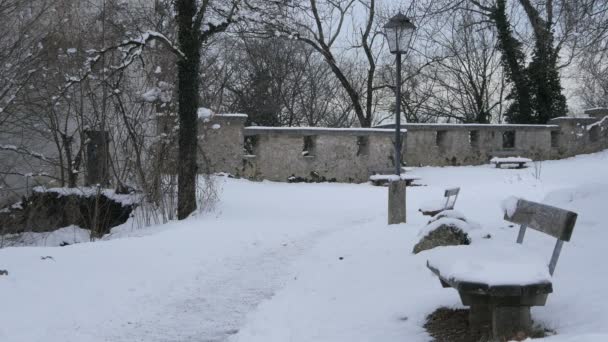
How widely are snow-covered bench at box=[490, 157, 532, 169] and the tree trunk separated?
12355mm

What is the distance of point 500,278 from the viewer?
408 centimetres

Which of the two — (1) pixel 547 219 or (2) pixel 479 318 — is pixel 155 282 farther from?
(1) pixel 547 219

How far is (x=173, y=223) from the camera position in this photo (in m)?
11.0

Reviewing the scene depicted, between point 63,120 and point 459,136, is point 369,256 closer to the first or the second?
point 63,120

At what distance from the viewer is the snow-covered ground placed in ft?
16.1

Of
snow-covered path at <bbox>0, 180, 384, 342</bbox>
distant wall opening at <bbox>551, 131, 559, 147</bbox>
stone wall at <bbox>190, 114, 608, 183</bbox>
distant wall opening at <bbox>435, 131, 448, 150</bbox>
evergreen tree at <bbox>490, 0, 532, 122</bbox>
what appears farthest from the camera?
evergreen tree at <bbox>490, 0, 532, 122</bbox>

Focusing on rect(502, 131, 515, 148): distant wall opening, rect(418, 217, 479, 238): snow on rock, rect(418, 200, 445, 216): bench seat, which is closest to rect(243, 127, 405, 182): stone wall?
rect(502, 131, 515, 148): distant wall opening

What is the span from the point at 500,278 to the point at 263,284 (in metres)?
3.26

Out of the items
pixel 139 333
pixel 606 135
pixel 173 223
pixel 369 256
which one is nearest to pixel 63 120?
pixel 173 223

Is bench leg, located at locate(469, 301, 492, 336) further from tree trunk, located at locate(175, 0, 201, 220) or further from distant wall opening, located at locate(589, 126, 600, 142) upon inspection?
distant wall opening, located at locate(589, 126, 600, 142)

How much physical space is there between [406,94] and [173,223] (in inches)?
1083

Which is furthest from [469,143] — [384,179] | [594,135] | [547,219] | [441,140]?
[547,219]

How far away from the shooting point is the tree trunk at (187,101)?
11523 millimetres

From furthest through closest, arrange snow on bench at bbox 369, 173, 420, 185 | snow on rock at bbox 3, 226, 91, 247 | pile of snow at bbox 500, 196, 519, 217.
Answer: snow on bench at bbox 369, 173, 420, 185
snow on rock at bbox 3, 226, 91, 247
pile of snow at bbox 500, 196, 519, 217
